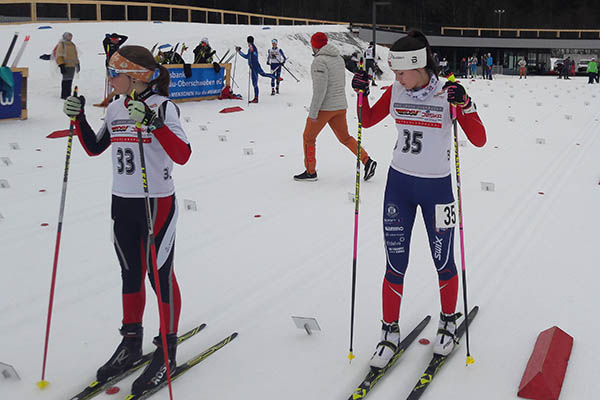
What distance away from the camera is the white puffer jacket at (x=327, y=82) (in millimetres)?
6527

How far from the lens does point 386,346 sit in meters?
3.04

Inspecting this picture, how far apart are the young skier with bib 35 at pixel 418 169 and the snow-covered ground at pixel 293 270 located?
284 millimetres

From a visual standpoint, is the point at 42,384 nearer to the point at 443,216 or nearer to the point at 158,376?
the point at 158,376

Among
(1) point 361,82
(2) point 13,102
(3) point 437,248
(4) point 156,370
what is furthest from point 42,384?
(2) point 13,102

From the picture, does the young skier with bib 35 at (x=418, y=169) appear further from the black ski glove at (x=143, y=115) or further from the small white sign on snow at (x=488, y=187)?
the small white sign on snow at (x=488, y=187)

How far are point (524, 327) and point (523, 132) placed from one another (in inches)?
322

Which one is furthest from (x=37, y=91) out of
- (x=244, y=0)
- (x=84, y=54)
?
(x=244, y=0)

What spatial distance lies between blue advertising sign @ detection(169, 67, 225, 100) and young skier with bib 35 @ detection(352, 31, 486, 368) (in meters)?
11.7

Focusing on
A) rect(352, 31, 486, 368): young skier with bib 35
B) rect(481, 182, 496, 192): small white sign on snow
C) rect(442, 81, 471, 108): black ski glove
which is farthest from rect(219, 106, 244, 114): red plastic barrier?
rect(442, 81, 471, 108): black ski glove

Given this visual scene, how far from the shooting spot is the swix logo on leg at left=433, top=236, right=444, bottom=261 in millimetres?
3027

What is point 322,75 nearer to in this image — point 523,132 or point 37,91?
point 523,132

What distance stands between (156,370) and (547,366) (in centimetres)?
191

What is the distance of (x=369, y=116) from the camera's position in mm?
3314

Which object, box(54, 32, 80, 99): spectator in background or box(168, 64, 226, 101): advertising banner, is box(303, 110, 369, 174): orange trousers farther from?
box(168, 64, 226, 101): advertising banner
